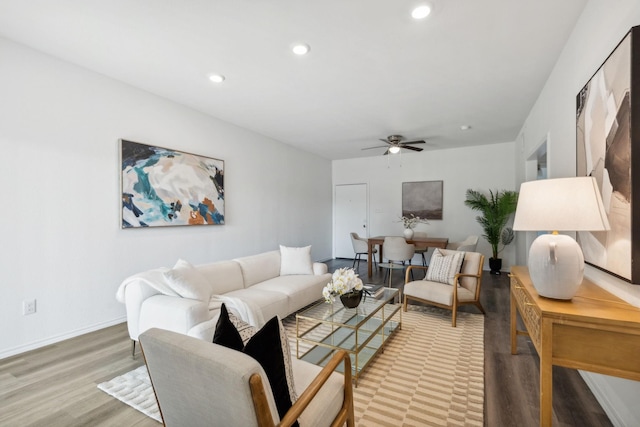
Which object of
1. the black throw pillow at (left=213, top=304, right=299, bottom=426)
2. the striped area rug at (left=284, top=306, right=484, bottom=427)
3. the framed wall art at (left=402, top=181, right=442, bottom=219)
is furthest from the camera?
the framed wall art at (left=402, top=181, right=442, bottom=219)

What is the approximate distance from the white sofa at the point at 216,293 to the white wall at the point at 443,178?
3.74m

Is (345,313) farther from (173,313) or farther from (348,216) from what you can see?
(348,216)

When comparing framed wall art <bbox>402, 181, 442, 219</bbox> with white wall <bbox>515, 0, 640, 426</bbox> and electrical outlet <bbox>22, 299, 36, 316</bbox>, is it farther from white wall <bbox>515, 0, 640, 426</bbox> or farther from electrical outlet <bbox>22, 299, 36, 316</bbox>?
electrical outlet <bbox>22, 299, 36, 316</bbox>

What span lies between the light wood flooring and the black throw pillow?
1.08 meters

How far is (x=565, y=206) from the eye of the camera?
1455 millimetres

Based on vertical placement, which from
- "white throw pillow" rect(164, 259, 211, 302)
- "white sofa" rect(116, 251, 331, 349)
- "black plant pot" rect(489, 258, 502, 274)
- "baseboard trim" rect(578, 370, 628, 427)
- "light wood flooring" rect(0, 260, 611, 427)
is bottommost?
"light wood flooring" rect(0, 260, 611, 427)

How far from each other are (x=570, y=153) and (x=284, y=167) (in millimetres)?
4524

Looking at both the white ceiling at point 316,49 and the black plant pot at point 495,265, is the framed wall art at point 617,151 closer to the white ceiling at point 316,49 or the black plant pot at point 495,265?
the white ceiling at point 316,49

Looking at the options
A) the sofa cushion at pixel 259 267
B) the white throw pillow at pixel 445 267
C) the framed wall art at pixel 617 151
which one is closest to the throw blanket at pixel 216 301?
the sofa cushion at pixel 259 267

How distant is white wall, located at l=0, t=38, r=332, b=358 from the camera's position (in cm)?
249

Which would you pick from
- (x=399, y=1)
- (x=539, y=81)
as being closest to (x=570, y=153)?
(x=539, y=81)

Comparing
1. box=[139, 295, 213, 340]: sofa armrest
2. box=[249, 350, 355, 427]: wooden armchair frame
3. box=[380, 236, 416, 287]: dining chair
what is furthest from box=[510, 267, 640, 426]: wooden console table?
box=[380, 236, 416, 287]: dining chair

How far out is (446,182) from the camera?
6391mm

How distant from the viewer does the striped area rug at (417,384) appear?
68.3 inches
